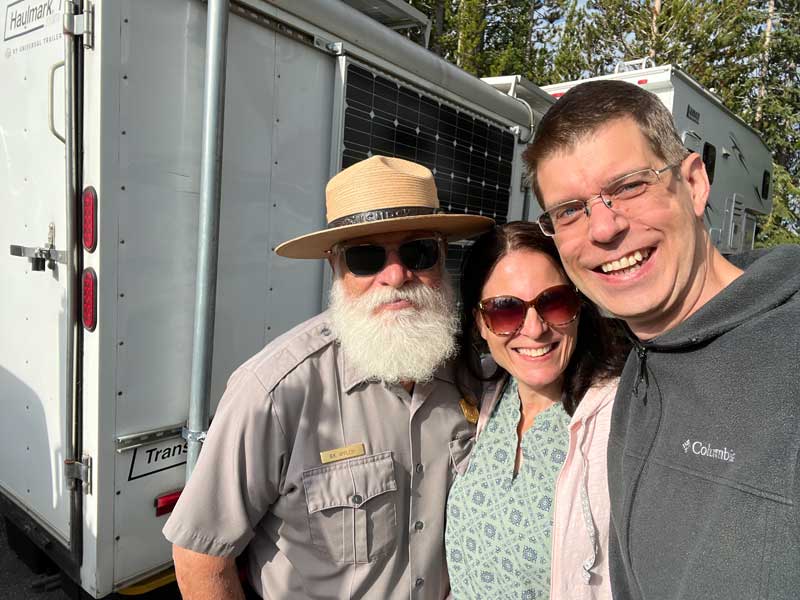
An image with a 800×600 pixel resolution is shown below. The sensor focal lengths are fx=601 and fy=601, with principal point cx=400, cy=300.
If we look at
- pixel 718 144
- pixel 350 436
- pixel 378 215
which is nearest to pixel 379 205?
pixel 378 215

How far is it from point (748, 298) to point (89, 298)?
2115 millimetres

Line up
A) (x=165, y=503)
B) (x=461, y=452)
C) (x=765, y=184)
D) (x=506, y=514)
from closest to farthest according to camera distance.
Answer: (x=506, y=514) → (x=461, y=452) → (x=165, y=503) → (x=765, y=184)

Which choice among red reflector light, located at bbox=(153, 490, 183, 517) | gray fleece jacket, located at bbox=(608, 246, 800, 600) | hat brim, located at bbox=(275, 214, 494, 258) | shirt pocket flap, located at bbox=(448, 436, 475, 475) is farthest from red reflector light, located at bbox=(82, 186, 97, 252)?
gray fleece jacket, located at bbox=(608, 246, 800, 600)

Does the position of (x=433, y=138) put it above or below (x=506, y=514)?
above

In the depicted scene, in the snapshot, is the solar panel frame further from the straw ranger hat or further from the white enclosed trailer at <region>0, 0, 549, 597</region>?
the straw ranger hat

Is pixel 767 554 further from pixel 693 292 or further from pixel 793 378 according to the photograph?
pixel 693 292

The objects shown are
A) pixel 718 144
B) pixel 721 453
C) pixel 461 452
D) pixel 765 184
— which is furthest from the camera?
pixel 765 184

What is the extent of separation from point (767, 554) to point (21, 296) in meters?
2.92

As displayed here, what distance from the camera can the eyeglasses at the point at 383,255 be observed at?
1894 mm

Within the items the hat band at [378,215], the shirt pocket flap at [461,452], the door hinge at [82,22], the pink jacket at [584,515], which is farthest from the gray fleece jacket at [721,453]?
the door hinge at [82,22]

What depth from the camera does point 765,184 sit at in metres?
8.39

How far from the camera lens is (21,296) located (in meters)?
2.71

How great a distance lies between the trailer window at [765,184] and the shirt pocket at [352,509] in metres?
8.45

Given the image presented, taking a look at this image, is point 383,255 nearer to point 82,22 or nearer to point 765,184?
point 82,22
